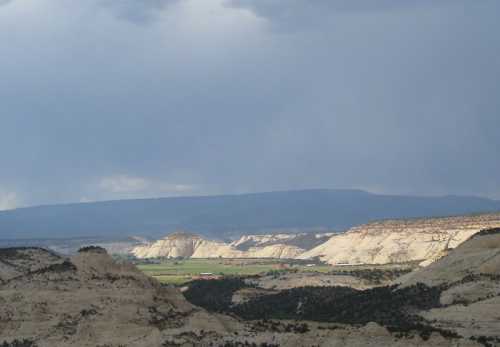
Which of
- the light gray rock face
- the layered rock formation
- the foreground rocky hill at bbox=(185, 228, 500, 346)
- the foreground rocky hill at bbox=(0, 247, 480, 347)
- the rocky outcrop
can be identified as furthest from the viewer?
the layered rock formation

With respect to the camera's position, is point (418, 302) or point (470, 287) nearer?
point (470, 287)

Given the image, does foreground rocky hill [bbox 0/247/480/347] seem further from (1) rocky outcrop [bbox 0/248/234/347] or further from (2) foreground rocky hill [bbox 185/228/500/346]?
(2) foreground rocky hill [bbox 185/228/500/346]

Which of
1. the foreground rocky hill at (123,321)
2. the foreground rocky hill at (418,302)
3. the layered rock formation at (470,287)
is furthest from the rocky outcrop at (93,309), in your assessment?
the layered rock formation at (470,287)

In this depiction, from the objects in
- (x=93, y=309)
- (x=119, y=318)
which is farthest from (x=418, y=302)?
(x=93, y=309)

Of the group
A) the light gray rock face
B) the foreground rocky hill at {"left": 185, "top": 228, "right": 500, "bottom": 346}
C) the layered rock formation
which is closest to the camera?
the light gray rock face

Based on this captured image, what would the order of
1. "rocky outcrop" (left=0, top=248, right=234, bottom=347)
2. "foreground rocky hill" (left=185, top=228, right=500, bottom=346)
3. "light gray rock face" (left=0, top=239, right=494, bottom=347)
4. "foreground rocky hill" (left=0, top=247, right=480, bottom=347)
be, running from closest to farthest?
"foreground rocky hill" (left=0, top=247, right=480, bottom=347) → "light gray rock face" (left=0, top=239, right=494, bottom=347) → "rocky outcrop" (left=0, top=248, right=234, bottom=347) → "foreground rocky hill" (left=185, top=228, right=500, bottom=346)

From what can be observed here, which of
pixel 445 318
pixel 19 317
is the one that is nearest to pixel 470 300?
pixel 445 318

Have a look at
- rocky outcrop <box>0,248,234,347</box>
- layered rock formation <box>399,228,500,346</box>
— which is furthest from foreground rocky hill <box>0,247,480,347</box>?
layered rock formation <box>399,228,500,346</box>

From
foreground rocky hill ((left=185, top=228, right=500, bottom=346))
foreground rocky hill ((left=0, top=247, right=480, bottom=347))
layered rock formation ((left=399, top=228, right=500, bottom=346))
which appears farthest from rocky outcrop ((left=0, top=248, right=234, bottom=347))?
layered rock formation ((left=399, top=228, right=500, bottom=346))

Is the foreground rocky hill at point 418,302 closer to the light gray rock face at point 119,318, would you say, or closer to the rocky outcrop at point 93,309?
the light gray rock face at point 119,318

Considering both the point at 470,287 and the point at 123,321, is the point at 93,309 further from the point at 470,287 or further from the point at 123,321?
the point at 470,287

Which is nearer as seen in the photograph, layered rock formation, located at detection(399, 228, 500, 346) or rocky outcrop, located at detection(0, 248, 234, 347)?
rocky outcrop, located at detection(0, 248, 234, 347)

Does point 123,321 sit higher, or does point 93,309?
point 93,309

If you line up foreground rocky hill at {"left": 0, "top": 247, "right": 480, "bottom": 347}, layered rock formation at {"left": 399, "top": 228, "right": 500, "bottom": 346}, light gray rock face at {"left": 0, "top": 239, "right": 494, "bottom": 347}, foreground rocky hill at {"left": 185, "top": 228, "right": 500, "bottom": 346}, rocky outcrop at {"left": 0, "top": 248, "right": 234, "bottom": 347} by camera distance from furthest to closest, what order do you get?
1. layered rock formation at {"left": 399, "top": 228, "right": 500, "bottom": 346}
2. foreground rocky hill at {"left": 185, "top": 228, "right": 500, "bottom": 346}
3. rocky outcrop at {"left": 0, "top": 248, "right": 234, "bottom": 347}
4. light gray rock face at {"left": 0, "top": 239, "right": 494, "bottom": 347}
5. foreground rocky hill at {"left": 0, "top": 247, "right": 480, "bottom": 347}
